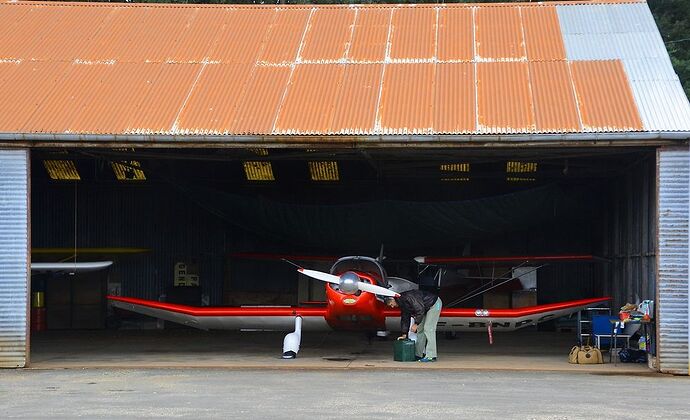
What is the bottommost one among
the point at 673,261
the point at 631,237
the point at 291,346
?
the point at 291,346

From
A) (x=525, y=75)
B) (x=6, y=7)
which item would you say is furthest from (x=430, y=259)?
(x=6, y=7)

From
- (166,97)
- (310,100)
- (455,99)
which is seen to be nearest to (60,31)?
(166,97)

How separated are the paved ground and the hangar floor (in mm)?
795

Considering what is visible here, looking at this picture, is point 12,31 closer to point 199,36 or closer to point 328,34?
point 199,36

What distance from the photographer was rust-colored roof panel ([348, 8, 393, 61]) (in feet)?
58.3

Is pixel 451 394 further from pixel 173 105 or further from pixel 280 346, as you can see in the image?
pixel 280 346

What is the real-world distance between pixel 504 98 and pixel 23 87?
321 inches

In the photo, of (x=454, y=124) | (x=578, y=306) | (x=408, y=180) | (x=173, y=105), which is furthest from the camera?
(x=408, y=180)

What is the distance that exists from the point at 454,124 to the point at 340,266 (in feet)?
14.8

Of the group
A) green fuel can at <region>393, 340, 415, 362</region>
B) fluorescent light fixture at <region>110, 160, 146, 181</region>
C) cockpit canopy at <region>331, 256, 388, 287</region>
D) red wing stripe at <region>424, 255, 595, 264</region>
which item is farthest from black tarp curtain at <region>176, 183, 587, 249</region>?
green fuel can at <region>393, 340, 415, 362</region>

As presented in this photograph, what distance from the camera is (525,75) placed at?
54.0 ft

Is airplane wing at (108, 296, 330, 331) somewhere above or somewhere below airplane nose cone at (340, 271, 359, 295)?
below

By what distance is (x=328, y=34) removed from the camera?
18.8 metres

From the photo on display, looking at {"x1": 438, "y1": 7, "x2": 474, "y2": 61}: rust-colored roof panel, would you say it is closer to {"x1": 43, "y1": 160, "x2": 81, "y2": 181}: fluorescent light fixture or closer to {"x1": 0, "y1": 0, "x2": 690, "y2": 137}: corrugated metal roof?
{"x1": 0, "y1": 0, "x2": 690, "y2": 137}: corrugated metal roof
